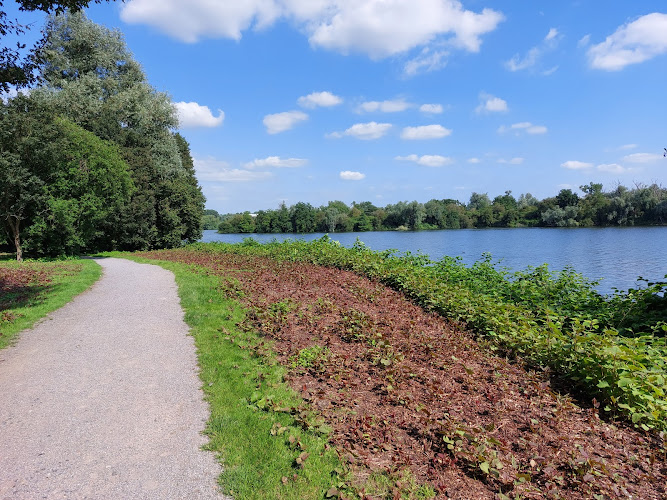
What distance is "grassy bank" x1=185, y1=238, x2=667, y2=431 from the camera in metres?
4.60

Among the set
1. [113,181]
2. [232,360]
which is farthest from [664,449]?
[113,181]

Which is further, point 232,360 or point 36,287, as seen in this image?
point 36,287

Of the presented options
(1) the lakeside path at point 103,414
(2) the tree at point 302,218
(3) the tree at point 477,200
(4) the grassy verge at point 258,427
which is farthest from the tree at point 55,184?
(3) the tree at point 477,200

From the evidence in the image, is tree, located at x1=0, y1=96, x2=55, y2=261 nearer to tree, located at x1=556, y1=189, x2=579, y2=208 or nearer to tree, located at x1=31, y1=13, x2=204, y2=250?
tree, located at x1=31, y1=13, x2=204, y2=250

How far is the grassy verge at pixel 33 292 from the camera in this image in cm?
783

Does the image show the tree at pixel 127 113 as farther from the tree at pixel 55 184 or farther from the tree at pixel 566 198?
the tree at pixel 566 198

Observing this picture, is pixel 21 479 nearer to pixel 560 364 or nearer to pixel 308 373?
pixel 308 373

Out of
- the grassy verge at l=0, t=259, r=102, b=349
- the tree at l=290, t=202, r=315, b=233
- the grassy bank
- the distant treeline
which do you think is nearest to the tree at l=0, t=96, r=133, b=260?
the grassy verge at l=0, t=259, r=102, b=349

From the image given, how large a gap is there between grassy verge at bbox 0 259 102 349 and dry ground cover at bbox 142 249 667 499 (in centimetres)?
467

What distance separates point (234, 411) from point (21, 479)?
6.35 feet

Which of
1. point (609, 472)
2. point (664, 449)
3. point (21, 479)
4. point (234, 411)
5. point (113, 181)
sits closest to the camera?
point (21, 479)

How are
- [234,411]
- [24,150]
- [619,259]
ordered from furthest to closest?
[619,259] < [24,150] < [234,411]

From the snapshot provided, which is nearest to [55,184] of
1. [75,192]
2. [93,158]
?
[75,192]

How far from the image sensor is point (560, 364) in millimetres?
5523
